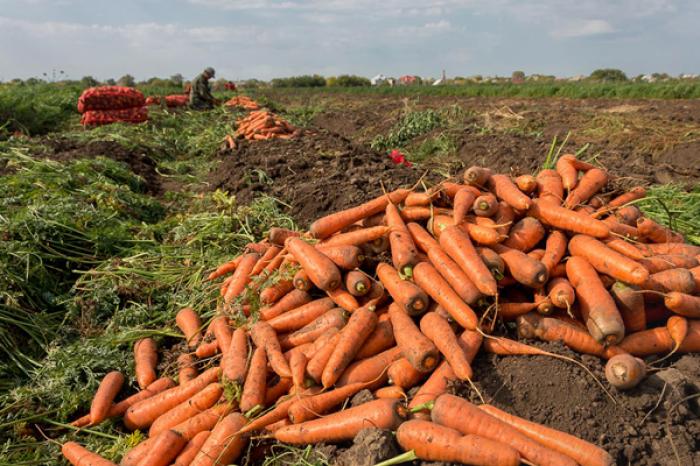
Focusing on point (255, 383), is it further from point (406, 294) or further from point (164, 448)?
point (406, 294)

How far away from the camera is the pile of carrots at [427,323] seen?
2.57 metres

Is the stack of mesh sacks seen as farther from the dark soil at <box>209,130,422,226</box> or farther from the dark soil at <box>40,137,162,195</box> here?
the dark soil at <box>209,130,422,226</box>

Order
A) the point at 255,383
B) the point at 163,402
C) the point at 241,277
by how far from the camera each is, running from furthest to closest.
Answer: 1. the point at 241,277
2. the point at 163,402
3. the point at 255,383

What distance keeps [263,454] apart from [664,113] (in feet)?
57.4

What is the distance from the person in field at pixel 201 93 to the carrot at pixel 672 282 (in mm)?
18325

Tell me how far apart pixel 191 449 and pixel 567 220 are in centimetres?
287

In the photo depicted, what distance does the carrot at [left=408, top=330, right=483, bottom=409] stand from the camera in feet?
8.77

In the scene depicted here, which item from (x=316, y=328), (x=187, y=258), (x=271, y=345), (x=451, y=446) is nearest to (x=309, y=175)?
(x=187, y=258)

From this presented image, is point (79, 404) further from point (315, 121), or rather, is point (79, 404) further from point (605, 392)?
point (315, 121)

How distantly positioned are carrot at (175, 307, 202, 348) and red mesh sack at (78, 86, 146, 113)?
12.8 meters

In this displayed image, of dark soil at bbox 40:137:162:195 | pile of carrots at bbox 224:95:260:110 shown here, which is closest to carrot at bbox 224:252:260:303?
dark soil at bbox 40:137:162:195

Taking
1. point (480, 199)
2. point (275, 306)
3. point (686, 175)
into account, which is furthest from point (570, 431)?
point (686, 175)

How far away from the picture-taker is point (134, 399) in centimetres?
340

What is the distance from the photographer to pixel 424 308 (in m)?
3.06
